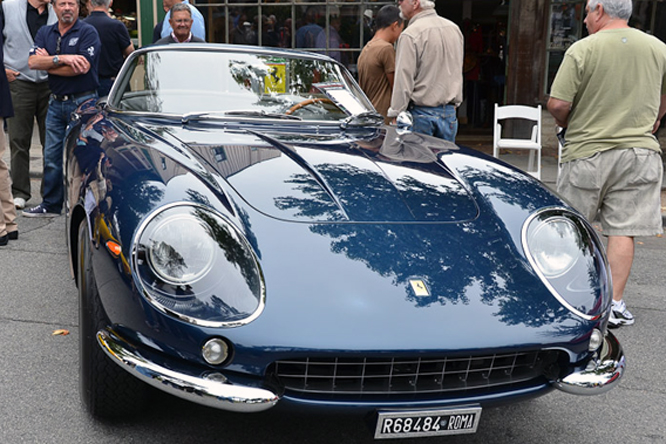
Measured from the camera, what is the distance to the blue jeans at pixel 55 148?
Result: 601 centimetres

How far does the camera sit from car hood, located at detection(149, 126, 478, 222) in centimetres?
268

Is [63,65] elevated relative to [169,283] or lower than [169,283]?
elevated

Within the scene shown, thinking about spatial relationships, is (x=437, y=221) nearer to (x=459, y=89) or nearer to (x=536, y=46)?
(x=459, y=89)

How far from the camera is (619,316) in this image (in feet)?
13.8

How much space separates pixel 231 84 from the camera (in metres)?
3.93

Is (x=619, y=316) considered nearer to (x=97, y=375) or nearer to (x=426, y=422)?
(x=426, y=422)

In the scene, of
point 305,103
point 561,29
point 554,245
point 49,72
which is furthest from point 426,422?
point 561,29

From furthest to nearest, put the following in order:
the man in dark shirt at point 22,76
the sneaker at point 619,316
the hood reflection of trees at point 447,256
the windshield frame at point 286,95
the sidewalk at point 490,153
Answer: the sidewalk at point 490,153 → the man in dark shirt at point 22,76 → the sneaker at point 619,316 → the windshield frame at point 286,95 → the hood reflection of trees at point 447,256

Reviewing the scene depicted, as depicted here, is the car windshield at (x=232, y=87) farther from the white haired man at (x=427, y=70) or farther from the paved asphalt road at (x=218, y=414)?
the white haired man at (x=427, y=70)

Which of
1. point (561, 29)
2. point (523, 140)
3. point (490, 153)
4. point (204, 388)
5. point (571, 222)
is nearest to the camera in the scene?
point (204, 388)

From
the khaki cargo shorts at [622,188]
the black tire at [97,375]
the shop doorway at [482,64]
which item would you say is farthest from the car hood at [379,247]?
the shop doorway at [482,64]

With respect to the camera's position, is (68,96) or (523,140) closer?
(68,96)

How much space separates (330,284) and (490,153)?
8.22 metres

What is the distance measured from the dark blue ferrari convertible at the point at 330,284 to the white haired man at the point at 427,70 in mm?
2466
